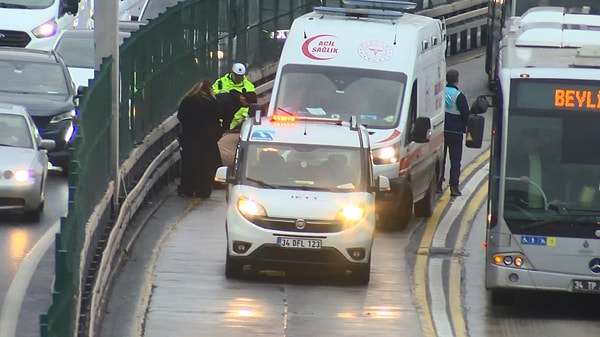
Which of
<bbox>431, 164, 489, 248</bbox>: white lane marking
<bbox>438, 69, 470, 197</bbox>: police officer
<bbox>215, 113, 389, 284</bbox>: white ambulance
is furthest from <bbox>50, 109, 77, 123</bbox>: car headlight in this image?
<bbox>215, 113, 389, 284</bbox>: white ambulance

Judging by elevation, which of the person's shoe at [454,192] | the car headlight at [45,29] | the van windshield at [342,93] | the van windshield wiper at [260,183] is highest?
the van windshield at [342,93]

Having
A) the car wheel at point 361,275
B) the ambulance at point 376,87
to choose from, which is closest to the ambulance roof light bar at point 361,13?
the ambulance at point 376,87

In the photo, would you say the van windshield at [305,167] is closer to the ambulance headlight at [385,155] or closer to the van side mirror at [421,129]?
the ambulance headlight at [385,155]

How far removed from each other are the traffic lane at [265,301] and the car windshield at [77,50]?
1056cm

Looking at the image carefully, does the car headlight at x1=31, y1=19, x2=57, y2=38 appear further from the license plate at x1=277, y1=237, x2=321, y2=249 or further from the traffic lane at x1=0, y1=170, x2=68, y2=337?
the license plate at x1=277, y1=237, x2=321, y2=249

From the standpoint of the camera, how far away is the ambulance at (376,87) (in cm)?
2170

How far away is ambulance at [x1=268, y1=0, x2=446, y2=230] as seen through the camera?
2170 cm

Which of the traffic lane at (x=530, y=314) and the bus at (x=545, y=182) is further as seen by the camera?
the bus at (x=545, y=182)

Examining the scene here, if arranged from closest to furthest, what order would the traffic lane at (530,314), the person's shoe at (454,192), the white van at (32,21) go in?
the traffic lane at (530,314) < the person's shoe at (454,192) < the white van at (32,21)

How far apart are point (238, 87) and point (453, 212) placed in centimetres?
402

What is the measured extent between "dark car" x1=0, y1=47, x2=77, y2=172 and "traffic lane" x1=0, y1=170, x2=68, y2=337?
1.83 metres

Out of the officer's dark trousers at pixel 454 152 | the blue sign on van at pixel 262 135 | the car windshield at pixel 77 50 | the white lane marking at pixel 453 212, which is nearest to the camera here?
the blue sign on van at pixel 262 135

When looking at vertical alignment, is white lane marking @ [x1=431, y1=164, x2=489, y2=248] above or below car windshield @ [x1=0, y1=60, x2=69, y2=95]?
below

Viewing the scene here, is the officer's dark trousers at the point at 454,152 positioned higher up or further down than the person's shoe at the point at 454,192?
higher up
